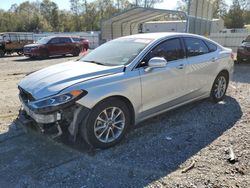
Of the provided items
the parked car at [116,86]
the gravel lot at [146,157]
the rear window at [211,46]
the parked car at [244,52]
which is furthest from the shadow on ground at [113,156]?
the parked car at [244,52]

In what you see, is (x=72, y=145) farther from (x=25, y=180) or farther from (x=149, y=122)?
(x=149, y=122)

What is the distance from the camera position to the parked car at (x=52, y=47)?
18922mm

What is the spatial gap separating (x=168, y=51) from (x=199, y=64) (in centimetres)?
88

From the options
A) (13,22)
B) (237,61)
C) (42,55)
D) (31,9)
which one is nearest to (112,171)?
(237,61)

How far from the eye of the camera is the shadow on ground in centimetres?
346

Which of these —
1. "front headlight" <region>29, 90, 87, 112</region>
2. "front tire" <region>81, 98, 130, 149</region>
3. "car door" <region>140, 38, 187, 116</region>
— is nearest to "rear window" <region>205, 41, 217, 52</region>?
"car door" <region>140, 38, 187, 116</region>

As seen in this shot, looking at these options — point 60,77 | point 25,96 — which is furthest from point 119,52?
point 25,96

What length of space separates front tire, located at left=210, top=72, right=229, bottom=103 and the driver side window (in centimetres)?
146

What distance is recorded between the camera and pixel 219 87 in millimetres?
6344

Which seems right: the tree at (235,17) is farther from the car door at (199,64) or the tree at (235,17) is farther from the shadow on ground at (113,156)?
the shadow on ground at (113,156)

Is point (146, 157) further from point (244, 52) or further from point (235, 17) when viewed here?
point (235, 17)

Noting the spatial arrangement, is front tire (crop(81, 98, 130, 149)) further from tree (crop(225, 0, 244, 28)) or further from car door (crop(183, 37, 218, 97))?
tree (crop(225, 0, 244, 28))

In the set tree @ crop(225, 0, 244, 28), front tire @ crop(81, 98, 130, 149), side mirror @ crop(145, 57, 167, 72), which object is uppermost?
tree @ crop(225, 0, 244, 28)

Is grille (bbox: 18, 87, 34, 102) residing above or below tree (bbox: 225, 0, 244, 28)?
below
